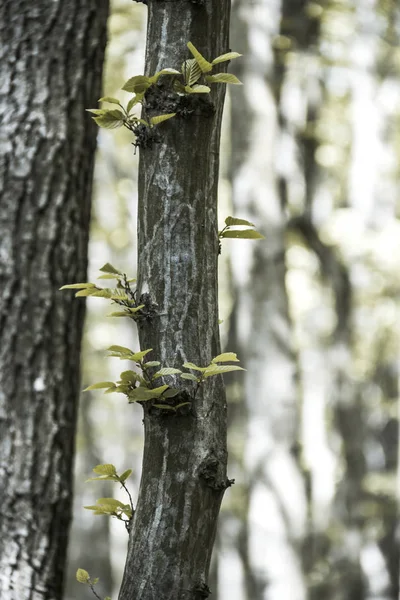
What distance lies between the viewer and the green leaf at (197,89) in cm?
176

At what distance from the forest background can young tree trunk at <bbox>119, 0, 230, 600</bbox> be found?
18.3ft

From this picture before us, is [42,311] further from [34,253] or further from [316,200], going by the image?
[316,200]

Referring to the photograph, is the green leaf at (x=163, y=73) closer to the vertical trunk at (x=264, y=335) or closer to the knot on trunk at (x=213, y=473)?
the knot on trunk at (x=213, y=473)

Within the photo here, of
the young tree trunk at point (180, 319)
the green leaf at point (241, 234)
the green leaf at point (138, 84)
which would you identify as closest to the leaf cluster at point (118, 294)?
the young tree trunk at point (180, 319)

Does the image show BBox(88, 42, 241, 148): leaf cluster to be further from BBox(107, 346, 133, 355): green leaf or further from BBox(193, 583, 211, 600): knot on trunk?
BBox(193, 583, 211, 600): knot on trunk

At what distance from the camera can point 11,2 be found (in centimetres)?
364

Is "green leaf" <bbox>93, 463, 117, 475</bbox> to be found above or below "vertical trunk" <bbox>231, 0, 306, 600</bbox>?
below

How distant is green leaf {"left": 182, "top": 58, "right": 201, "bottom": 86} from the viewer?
5.93ft

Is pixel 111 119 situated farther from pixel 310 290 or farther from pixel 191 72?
pixel 310 290

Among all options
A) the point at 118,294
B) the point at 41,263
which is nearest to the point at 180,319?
the point at 118,294

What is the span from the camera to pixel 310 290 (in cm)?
991

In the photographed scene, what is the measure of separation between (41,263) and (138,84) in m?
1.77

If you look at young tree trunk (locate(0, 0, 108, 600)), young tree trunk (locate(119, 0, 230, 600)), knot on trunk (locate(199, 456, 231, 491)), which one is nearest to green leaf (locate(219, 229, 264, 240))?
young tree trunk (locate(119, 0, 230, 600))

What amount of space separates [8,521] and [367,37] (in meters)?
8.14
